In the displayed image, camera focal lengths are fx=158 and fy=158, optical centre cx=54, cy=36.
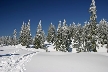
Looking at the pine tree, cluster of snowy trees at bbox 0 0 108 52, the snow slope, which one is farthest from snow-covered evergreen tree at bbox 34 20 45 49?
the snow slope

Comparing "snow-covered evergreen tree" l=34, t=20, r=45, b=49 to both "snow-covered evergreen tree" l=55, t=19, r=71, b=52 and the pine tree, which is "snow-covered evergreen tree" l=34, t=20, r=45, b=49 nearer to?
"snow-covered evergreen tree" l=55, t=19, r=71, b=52

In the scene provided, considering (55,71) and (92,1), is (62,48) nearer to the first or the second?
(92,1)

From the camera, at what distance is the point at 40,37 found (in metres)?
70.2

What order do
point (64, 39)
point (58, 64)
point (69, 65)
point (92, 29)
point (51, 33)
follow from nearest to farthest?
1. point (69, 65)
2. point (58, 64)
3. point (92, 29)
4. point (64, 39)
5. point (51, 33)

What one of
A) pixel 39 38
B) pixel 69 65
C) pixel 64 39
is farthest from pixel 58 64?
pixel 39 38

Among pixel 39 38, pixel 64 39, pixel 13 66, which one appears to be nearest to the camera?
pixel 13 66

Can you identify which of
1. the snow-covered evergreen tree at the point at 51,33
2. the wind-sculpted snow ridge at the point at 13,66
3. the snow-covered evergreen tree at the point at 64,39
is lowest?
the wind-sculpted snow ridge at the point at 13,66

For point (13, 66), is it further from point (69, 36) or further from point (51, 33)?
point (51, 33)

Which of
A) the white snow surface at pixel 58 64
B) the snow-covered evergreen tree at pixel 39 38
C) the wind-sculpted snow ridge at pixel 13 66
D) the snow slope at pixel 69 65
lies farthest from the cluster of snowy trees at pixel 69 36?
the wind-sculpted snow ridge at pixel 13 66

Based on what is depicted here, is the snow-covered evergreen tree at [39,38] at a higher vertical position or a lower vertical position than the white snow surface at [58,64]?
higher

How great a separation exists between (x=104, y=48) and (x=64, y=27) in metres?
29.6

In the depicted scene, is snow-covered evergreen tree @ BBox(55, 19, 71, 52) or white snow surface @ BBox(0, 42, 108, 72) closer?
white snow surface @ BBox(0, 42, 108, 72)

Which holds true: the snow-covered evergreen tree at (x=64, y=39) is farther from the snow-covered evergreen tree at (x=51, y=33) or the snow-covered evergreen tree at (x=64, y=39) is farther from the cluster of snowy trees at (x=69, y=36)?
the snow-covered evergreen tree at (x=51, y=33)

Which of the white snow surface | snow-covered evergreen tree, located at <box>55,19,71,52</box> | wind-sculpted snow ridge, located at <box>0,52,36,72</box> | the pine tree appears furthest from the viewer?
snow-covered evergreen tree, located at <box>55,19,71,52</box>
